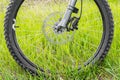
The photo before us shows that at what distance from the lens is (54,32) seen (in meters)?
4.20

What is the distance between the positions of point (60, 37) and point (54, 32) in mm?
Result: 105

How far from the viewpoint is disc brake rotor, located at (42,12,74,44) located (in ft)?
13.8

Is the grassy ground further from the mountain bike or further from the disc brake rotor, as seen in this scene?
the disc brake rotor

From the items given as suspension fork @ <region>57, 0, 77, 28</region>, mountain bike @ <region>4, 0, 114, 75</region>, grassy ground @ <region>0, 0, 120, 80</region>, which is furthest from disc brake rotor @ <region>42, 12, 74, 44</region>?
grassy ground @ <region>0, 0, 120, 80</region>

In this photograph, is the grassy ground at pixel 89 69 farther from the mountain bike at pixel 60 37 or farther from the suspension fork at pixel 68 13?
the suspension fork at pixel 68 13

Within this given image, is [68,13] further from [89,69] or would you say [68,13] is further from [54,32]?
[89,69]

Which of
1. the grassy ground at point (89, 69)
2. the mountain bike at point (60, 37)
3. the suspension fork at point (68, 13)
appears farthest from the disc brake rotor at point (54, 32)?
the grassy ground at point (89, 69)

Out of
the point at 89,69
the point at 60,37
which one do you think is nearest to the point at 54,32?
the point at 60,37

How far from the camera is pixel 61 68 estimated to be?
4.29 m

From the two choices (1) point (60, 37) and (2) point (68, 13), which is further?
(1) point (60, 37)

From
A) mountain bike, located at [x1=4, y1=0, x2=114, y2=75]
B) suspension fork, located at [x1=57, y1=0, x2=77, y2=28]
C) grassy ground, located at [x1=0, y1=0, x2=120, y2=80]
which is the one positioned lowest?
grassy ground, located at [x1=0, y1=0, x2=120, y2=80]

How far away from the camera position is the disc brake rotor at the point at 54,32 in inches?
165

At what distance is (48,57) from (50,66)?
14 centimetres

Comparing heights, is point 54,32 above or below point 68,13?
below
